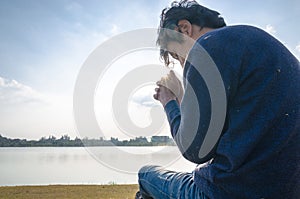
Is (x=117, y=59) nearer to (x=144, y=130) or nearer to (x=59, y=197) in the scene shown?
(x=144, y=130)

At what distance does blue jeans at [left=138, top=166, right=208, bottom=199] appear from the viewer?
1061 millimetres

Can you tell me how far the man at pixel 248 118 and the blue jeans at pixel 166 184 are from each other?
0.21 ft

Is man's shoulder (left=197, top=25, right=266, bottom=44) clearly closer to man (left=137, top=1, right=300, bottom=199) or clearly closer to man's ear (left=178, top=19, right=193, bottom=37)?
man (left=137, top=1, right=300, bottom=199)

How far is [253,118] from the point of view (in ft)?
2.81

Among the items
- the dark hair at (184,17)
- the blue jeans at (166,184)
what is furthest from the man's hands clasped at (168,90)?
the blue jeans at (166,184)

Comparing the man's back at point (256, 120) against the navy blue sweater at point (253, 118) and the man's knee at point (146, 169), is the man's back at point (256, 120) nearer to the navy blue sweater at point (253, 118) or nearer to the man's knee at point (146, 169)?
the navy blue sweater at point (253, 118)

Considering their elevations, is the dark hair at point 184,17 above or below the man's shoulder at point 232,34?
above

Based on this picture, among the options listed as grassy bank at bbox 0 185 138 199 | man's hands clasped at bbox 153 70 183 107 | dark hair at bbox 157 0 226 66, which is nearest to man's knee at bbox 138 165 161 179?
man's hands clasped at bbox 153 70 183 107

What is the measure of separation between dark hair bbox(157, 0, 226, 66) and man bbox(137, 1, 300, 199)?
0.54 metres

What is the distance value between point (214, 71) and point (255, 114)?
185 mm

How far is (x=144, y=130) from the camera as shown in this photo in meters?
1.73

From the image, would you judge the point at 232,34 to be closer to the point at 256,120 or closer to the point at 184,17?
the point at 256,120

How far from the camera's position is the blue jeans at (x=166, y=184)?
3.48 ft

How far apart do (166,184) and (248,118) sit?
0.53 metres
